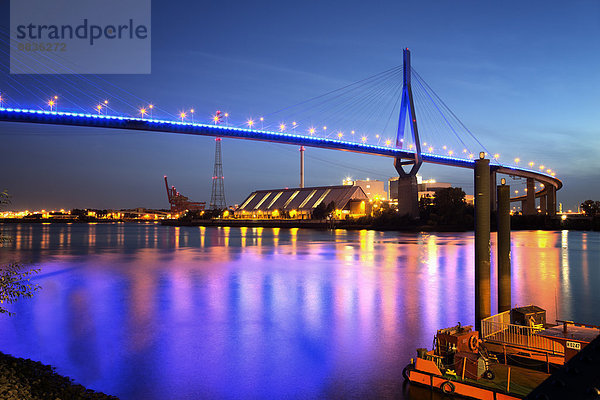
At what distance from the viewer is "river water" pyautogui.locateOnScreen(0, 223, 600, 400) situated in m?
8.16

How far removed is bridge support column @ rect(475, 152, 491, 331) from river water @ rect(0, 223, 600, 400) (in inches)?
57.8

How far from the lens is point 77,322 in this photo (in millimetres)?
12844

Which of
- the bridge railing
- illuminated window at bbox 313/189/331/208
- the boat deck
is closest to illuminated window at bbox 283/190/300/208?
illuminated window at bbox 313/189/331/208

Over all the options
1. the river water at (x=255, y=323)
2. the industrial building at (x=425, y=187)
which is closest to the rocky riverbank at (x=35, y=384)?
the river water at (x=255, y=323)

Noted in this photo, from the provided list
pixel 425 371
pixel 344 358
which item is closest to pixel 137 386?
pixel 344 358

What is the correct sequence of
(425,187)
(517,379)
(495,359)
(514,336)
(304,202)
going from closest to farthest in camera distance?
(517,379)
(495,359)
(514,336)
(304,202)
(425,187)

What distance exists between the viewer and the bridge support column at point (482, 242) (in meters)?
9.44

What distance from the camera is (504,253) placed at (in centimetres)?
1014

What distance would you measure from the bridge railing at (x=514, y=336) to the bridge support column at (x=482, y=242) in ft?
1.48

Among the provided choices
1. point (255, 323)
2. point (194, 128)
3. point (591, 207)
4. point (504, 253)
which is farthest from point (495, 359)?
point (591, 207)

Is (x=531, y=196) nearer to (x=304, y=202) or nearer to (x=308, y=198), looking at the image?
(x=308, y=198)

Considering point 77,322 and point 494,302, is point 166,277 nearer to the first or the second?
point 77,322

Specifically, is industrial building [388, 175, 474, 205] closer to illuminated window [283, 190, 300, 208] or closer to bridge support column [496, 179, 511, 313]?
illuminated window [283, 190, 300, 208]

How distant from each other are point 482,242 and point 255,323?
637cm
